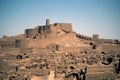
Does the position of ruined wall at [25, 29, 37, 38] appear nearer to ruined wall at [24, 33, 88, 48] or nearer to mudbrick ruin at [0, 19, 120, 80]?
mudbrick ruin at [0, 19, 120, 80]

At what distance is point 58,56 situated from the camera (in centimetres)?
3581

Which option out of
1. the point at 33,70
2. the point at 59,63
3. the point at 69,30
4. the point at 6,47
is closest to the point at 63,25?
the point at 69,30

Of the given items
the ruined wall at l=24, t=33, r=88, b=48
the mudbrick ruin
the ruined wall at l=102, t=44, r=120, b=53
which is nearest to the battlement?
the mudbrick ruin

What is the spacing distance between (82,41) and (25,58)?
1239 centimetres

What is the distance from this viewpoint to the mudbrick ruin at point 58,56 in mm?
27109

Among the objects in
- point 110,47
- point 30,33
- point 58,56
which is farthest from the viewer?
point 30,33

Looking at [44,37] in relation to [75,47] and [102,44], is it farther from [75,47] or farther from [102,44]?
[102,44]

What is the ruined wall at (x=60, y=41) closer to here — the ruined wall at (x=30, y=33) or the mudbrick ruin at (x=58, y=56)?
the mudbrick ruin at (x=58, y=56)

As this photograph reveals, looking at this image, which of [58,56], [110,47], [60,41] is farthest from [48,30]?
→ [110,47]

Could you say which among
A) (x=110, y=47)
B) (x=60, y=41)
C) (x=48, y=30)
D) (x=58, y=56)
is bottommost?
(x=58, y=56)

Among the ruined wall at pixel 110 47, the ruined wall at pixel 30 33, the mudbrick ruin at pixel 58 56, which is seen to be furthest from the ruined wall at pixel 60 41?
the ruined wall at pixel 30 33

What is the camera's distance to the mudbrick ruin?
27109 mm

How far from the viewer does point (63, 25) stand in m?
44.7

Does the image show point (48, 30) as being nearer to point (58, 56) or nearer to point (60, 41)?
point (60, 41)
